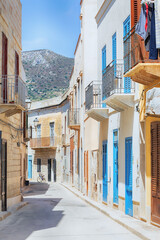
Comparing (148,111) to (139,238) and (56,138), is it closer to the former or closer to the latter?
(139,238)

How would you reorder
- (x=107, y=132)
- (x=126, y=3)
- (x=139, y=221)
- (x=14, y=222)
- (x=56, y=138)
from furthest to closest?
(x=56, y=138)
(x=107, y=132)
(x=126, y=3)
(x=14, y=222)
(x=139, y=221)

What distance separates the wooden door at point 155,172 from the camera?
11.6m

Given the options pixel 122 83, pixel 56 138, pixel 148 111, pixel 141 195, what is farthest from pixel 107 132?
pixel 56 138

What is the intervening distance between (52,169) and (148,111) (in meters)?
36.0

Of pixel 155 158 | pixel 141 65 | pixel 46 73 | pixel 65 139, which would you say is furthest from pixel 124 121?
pixel 46 73

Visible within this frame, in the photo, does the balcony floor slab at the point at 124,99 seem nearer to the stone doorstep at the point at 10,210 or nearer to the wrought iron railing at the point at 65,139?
the stone doorstep at the point at 10,210

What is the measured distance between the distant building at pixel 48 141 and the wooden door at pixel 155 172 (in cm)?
3083

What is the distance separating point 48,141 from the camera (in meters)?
45.9

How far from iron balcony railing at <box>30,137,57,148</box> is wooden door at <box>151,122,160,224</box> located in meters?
33.6

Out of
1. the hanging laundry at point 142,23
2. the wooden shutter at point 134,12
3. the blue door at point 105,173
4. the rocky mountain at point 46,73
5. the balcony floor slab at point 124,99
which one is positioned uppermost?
the rocky mountain at point 46,73

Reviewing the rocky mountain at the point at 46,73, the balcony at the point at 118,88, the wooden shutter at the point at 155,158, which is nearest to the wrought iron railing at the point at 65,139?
the balcony at the point at 118,88

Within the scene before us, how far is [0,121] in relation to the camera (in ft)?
50.7

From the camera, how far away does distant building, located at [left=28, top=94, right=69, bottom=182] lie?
148 ft

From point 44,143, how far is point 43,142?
17 centimetres
